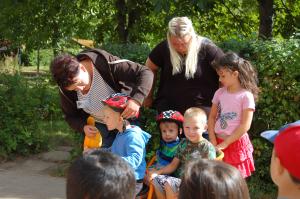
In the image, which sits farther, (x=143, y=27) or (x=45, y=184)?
(x=143, y=27)

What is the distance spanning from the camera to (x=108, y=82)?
425cm

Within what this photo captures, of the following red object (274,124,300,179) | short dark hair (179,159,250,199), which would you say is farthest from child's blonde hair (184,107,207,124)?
red object (274,124,300,179)

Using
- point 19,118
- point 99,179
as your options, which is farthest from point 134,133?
point 19,118

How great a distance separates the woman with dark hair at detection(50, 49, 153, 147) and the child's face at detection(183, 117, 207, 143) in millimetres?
396

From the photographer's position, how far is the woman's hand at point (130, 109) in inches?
156

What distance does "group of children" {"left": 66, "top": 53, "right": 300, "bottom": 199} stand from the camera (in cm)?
397

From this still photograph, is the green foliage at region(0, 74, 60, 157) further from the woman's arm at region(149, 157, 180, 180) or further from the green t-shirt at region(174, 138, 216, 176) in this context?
the green t-shirt at region(174, 138, 216, 176)

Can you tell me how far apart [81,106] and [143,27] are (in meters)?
7.10

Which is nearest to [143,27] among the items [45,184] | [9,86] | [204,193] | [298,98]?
[9,86]

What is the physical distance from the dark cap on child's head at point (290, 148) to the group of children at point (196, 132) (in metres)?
1.71

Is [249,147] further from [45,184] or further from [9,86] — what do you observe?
[9,86]

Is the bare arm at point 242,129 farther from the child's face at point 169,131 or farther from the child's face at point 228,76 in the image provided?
the child's face at point 169,131

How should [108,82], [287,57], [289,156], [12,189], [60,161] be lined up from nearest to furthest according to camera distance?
[289,156] → [108,82] → [287,57] → [12,189] → [60,161]

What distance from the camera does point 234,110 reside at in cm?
418
